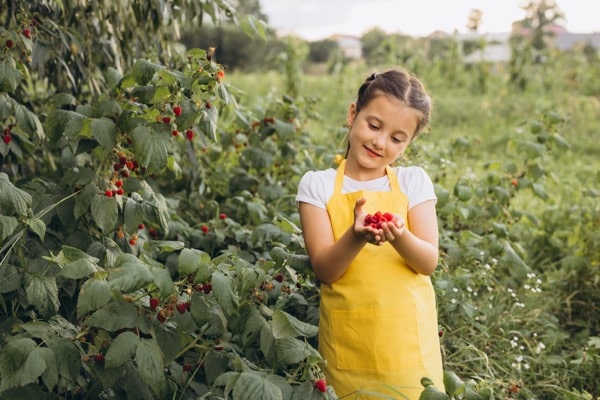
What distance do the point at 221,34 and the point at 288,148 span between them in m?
11.6

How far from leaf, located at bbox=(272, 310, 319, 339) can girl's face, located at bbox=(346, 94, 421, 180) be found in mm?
481

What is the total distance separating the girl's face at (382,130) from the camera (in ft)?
5.88

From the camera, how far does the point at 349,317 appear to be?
5.72 feet

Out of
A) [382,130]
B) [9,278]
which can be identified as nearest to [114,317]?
[9,278]

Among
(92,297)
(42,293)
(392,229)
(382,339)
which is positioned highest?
(392,229)

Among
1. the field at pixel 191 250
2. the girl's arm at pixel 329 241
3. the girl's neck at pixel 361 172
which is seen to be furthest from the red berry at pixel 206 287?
the girl's neck at pixel 361 172

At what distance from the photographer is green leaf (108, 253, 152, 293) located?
55.6 inches

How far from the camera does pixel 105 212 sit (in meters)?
1.85

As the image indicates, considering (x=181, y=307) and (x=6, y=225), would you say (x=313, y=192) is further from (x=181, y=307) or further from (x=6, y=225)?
(x=6, y=225)

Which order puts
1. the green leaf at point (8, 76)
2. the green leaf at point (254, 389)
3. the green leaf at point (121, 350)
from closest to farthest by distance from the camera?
the green leaf at point (254, 389) < the green leaf at point (121, 350) < the green leaf at point (8, 76)

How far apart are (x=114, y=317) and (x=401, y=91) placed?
85cm

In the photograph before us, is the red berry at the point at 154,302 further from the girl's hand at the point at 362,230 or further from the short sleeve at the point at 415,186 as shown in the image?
the short sleeve at the point at 415,186

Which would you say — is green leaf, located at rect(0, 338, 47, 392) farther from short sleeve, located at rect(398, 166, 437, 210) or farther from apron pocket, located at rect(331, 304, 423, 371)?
short sleeve, located at rect(398, 166, 437, 210)

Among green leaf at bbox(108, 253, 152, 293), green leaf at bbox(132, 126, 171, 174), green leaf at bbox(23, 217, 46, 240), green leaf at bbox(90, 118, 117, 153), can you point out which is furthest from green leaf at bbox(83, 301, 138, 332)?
green leaf at bbox(90, 118, 117, 153)
